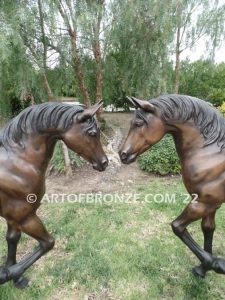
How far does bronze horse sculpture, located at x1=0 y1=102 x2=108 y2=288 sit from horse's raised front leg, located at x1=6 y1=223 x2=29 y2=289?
6.8 inches

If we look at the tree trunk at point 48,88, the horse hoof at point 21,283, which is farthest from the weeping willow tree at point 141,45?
the horse hoof at point 21,283

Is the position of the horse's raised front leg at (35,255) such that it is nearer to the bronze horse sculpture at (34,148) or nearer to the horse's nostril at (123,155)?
the bronze horse sculpture at (34,148)

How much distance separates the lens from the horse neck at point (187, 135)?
2230 millimetres

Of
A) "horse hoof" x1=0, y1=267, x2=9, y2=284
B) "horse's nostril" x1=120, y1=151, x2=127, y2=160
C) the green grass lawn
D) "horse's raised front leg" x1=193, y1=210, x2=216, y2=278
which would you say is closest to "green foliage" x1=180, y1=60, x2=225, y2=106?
the green grass lawn

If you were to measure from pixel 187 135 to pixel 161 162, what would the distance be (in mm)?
3510

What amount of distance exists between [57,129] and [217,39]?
17.5 ft

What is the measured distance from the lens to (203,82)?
9203 millimetres

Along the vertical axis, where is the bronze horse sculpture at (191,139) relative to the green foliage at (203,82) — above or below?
above

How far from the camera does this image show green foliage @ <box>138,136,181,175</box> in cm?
567

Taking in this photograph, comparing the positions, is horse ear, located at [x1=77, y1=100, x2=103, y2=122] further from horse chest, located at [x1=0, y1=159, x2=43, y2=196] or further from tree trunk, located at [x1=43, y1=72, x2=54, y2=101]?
tree trunk, located at [x1=43, y1=72, x2=54, y2=101]

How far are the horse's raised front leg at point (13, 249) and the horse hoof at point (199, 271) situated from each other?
4.79ft

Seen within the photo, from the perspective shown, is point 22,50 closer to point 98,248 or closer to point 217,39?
point 98,248

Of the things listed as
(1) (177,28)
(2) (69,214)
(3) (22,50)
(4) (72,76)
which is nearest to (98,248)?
(2) (69,214)

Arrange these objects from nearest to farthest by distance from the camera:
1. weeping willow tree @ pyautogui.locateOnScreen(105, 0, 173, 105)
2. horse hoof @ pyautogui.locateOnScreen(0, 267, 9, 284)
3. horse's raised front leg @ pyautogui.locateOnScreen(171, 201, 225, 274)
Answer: horse's raised front leg @ pyautogui.locateOnScreen(171, 201, 225, 274), horse hoof @ pyautogui.locateOnScreen(0, 267, 9, 284), weeping willow tree @ pyautogui.locateOnScreen(105, 0, 173, 105)
